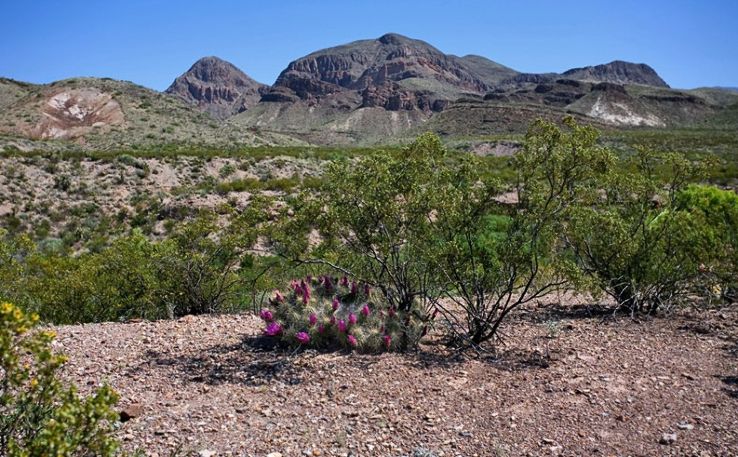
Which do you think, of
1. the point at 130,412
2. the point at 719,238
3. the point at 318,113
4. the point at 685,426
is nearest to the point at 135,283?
the point at 130,412

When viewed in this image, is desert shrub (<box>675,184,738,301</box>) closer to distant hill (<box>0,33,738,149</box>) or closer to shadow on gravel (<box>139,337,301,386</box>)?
shadow on gravel (<box>139,337,301,386</box>)

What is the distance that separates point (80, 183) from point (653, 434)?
71.1ft

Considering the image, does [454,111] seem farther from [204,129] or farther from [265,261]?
[265,261]

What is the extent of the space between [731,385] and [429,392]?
3067mm

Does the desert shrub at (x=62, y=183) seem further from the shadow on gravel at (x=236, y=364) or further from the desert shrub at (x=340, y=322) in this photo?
the desert shrub at (x=340, y=322)

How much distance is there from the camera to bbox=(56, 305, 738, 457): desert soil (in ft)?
14.9

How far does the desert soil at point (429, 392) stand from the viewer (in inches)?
179

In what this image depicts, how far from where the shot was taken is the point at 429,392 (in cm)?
548

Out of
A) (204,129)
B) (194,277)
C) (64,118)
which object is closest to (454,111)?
(204,129)

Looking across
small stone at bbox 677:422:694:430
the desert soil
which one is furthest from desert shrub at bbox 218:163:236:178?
small stone at bbox 677:422:694:430

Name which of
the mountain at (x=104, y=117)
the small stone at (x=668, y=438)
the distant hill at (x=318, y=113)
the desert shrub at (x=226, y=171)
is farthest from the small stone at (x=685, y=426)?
the mountain at (x=104, y=117)

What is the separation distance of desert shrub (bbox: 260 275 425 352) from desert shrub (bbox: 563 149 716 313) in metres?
2.99

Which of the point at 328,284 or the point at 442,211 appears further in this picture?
the point at 328,284

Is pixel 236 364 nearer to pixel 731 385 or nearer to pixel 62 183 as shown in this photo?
pixel 731 385
